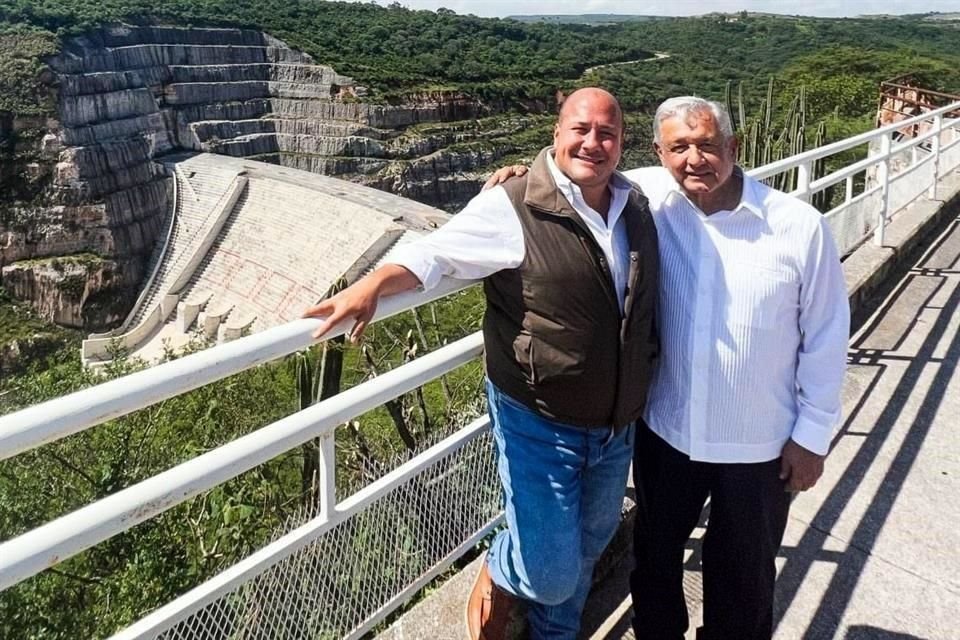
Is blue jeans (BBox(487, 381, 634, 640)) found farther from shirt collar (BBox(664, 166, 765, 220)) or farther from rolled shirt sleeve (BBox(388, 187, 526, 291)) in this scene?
shirt collar (BBox(664, 166, 765, 220))

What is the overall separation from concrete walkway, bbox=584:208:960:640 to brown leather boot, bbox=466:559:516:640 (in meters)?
0.36

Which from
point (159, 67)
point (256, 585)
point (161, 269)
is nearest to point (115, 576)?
point (256, 585)

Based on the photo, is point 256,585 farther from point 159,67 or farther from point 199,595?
point 159,67

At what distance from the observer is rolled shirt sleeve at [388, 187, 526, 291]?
1525mm

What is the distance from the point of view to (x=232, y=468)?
1.34 m

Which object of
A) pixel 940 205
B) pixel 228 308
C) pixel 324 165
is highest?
pixel 940 205

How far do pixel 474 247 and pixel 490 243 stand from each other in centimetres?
3

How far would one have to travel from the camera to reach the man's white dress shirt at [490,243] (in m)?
1.53

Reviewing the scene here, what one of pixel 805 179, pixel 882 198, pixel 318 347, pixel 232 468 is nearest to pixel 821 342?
pixel 232 468

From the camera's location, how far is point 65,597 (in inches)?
132

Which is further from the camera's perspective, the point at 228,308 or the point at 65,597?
the point at 228,308

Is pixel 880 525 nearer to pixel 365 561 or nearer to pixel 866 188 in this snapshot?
pixel 365 561

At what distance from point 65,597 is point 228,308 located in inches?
1074

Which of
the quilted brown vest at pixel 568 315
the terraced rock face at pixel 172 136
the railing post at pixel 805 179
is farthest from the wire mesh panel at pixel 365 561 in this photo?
the terraced rock face at pixel 172 136
